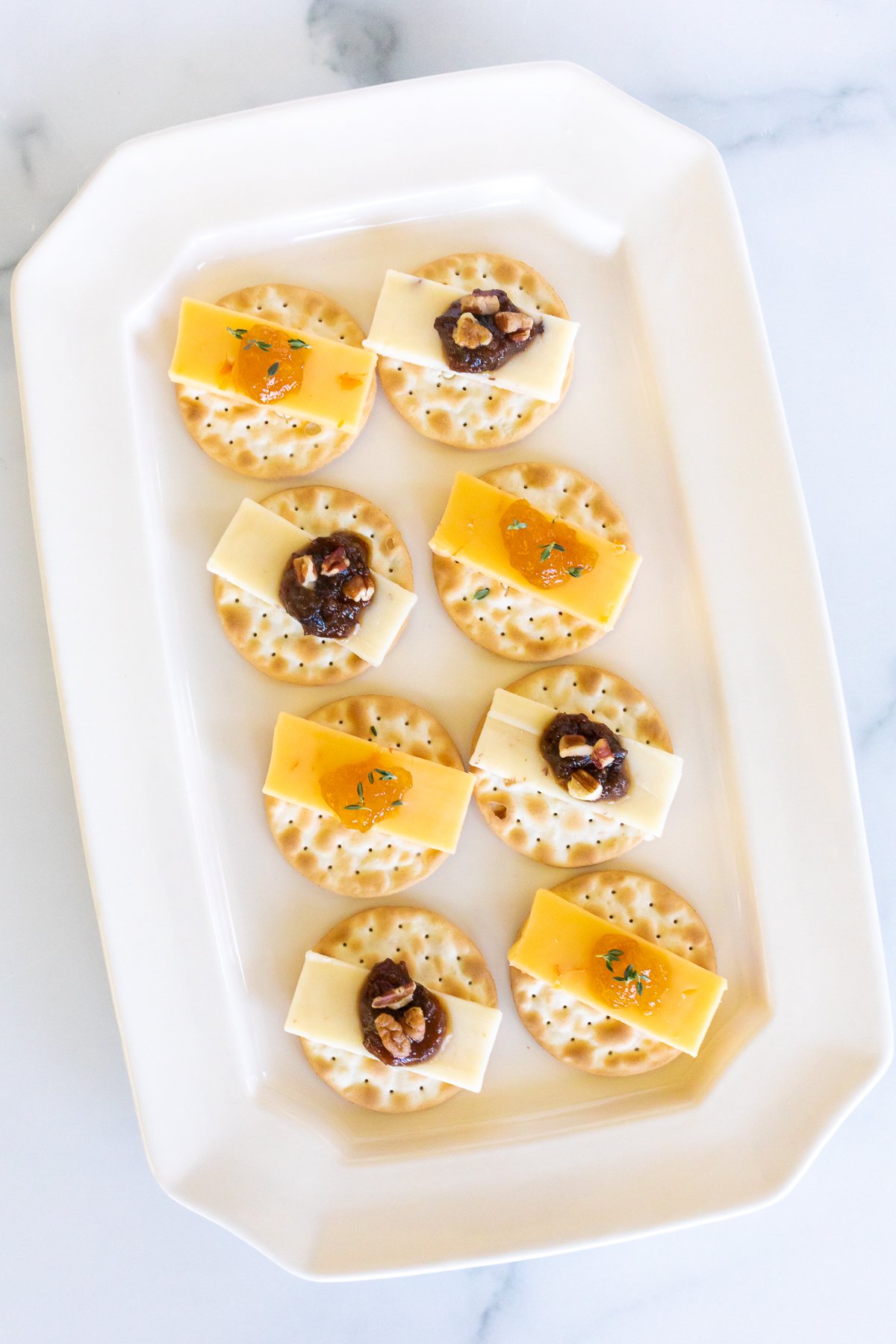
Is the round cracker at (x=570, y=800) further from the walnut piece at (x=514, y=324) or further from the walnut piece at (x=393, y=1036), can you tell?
the walnut piece at (x=514, y=324)

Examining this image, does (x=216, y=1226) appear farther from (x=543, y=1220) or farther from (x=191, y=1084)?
(x=543, y=1220)

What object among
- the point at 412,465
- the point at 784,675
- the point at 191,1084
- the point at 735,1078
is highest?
the point at 412,465

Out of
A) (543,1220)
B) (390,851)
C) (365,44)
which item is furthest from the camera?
(365,44)

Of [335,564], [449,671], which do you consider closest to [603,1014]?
[449,671]

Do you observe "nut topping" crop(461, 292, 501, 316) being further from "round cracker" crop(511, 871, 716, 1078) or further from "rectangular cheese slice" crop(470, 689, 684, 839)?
"round cracker" crop(511, 871, 716, 1078)

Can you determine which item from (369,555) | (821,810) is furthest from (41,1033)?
(821,810)

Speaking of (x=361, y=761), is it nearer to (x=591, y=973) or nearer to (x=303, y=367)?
(x=591, y=973)
